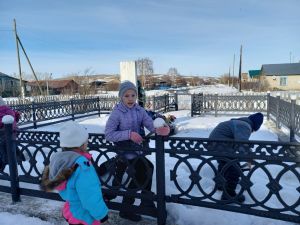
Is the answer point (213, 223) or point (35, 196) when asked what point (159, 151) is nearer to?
point (213, 223)

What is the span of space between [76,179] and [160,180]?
1.13 meters

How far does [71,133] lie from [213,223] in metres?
1.80

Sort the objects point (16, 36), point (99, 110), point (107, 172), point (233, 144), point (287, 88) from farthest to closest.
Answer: point (287, 88) → point (16, 36) → point (99, 110) → point (107, 172) → point (233, 144)

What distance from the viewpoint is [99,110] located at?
15.8m

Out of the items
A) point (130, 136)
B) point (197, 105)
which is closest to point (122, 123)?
point (130, 136)

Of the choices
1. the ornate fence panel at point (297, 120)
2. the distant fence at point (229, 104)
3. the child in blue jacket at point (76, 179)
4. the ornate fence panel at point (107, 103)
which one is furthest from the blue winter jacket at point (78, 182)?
the ornate fence panel at point (107, 103)

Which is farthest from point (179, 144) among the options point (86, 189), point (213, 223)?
point (86, 189)

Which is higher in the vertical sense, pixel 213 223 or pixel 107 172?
pixel 107 172

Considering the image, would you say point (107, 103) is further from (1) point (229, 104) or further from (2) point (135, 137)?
(2) point (135, 137)

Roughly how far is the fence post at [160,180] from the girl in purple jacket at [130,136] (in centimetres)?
17

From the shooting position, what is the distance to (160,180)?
2990 millimetres

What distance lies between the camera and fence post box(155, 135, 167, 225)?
291 cm

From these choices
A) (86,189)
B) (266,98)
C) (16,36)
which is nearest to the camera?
(86,189)

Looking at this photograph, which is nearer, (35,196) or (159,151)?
(159,151)
